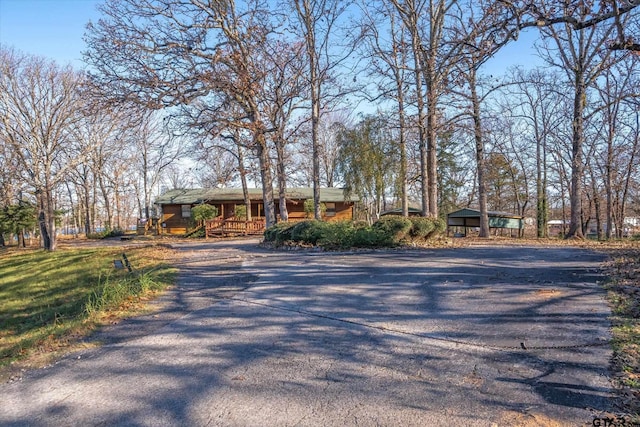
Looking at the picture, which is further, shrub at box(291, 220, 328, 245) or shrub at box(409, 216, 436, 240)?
shrub at box(409, 216, 436, 240)

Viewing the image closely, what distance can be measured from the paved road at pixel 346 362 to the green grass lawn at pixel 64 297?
548 mm

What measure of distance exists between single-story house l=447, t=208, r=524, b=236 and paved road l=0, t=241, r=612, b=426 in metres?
20.0

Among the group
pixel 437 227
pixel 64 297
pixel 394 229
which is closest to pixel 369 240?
pixel 394 229

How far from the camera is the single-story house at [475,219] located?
2550 centimetres

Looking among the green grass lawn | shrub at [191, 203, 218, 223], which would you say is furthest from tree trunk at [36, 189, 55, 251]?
shrub at [191, 203, 218, 223]

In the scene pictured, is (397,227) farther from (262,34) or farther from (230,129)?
(262,34)

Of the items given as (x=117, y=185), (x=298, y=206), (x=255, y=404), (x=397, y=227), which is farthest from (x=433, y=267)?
(x=117, y=185)

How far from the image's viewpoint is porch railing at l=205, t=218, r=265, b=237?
78.7ft

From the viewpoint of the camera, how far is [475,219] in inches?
1016

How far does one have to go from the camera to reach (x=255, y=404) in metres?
2.80

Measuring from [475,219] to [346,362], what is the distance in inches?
965

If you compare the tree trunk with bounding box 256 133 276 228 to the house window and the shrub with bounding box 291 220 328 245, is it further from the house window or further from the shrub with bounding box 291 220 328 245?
the house window

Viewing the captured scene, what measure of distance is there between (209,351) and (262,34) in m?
12.8

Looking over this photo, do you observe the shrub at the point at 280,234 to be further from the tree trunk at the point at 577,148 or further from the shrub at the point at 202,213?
the shrub at the point at 202,213
